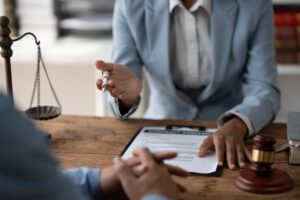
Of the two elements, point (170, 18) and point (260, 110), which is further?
point (170, 18)

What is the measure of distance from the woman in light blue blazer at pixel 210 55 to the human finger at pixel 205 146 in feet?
0.94

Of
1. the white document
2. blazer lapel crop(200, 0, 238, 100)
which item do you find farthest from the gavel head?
blazer lapel crop(200, 0, 238, 100)

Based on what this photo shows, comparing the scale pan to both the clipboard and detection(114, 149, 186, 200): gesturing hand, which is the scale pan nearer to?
the clipboard

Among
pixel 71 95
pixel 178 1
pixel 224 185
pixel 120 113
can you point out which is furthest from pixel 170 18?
pixel 71 95

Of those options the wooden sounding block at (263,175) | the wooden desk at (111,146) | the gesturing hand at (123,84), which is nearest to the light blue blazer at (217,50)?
the gesturing hand at (123,84)

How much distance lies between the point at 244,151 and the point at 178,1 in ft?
2.13

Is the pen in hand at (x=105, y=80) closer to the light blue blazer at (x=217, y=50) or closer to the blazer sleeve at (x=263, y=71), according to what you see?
the light blue blazer at (x=217, y=50)

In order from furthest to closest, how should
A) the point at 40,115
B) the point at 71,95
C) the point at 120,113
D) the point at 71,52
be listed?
the point at 71,95
the point at 71,52
the point at 120,113
the point at 40,115

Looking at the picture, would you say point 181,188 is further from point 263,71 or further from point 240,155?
point 263,71

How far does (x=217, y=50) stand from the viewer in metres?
1.75

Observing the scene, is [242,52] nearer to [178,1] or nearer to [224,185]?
[178,1]

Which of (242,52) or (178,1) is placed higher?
(178,1)

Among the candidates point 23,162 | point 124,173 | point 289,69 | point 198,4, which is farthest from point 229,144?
point 289,69

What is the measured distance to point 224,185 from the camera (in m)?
1.16
